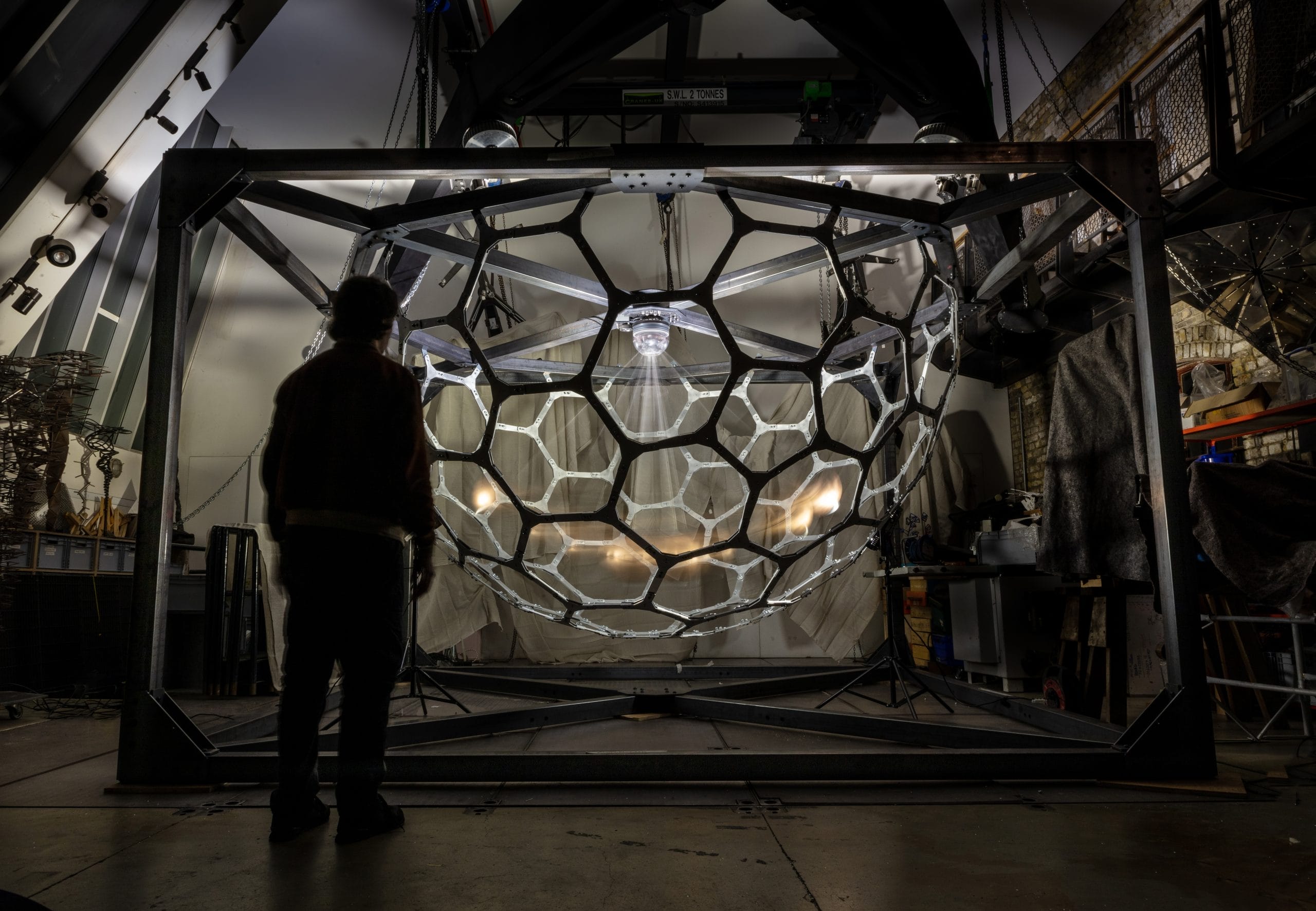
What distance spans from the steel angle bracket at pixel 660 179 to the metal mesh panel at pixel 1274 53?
9.24 feet

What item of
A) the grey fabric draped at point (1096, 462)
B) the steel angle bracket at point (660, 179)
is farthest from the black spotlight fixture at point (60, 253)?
the grey fabric draped at point (1096, 462)

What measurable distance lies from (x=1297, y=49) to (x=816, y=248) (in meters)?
2.56

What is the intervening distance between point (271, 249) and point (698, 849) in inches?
96.0

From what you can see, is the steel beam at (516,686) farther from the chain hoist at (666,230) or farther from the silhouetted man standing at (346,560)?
the chain hoist at (666,230)

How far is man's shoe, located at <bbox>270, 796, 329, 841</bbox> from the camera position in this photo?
70.2 inches

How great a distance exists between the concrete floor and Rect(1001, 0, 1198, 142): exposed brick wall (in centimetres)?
387

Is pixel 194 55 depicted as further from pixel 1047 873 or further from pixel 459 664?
pixel 1047 873

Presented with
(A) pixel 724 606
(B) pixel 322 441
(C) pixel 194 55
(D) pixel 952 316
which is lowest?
(A) pixel 724 606

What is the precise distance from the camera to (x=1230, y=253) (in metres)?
3.51

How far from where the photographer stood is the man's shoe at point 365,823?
5.79 feet

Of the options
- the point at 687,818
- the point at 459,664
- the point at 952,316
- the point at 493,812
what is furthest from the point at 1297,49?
the point at 459,664

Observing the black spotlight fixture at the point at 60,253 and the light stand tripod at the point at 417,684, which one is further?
the black spotlight fixture at the point at 60,253

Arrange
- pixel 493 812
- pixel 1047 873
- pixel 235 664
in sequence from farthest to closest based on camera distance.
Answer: pixel 235 664 < pixel 493 812 < pixel 1047 873

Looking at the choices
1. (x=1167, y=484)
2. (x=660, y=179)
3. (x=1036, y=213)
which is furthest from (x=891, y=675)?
(x=1036, y=213)
